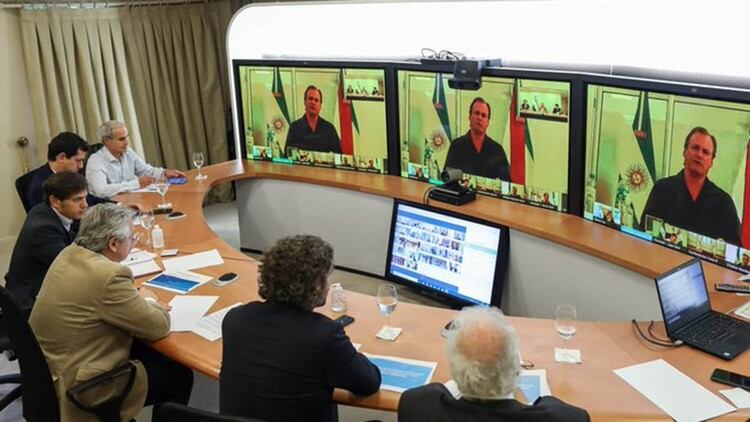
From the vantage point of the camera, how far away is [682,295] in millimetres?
2697

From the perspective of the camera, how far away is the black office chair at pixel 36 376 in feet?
8.35

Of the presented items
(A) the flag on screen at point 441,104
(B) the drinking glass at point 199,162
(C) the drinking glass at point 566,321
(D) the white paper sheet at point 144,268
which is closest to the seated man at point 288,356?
(C) the drinking glass at point 566,321

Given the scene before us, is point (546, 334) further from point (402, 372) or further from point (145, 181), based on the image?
point (145, 181)

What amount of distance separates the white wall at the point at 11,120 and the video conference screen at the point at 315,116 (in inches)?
75.6

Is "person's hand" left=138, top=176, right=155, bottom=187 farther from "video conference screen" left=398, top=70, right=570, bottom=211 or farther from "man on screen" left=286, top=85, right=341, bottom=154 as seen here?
"video conference screen" left=398, top=70, right=570, bottom=211

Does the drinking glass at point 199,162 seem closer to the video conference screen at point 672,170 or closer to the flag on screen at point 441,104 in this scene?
the flag on screen at point 441,104

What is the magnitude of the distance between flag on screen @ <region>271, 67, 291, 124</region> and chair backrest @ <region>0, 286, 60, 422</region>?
3087 mm

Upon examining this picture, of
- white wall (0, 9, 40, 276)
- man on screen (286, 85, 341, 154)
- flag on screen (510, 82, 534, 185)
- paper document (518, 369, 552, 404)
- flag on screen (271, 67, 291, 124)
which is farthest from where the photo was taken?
white wall (0, 9, 40, 276)

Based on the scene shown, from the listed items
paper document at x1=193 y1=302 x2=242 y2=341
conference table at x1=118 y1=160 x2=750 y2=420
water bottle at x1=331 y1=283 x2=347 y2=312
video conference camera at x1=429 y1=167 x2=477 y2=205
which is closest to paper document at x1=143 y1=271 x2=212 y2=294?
conference table at x1=118 y1=160 x2=750 y2=420

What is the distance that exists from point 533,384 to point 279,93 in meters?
3.60

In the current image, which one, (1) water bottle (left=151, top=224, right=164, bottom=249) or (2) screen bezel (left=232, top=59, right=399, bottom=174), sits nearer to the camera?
(1) water bottle (left=151, top=224, right=164, bottom=249)

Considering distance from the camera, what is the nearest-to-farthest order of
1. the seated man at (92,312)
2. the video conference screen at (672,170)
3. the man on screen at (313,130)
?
the seated man at (92,312) < the video conference screen at (672,170) < the man on screen at (313,130)

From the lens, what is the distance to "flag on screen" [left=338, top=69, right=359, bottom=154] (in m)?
5.07

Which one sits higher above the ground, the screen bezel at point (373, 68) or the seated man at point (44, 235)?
the screen bezel at point (373, 68)
